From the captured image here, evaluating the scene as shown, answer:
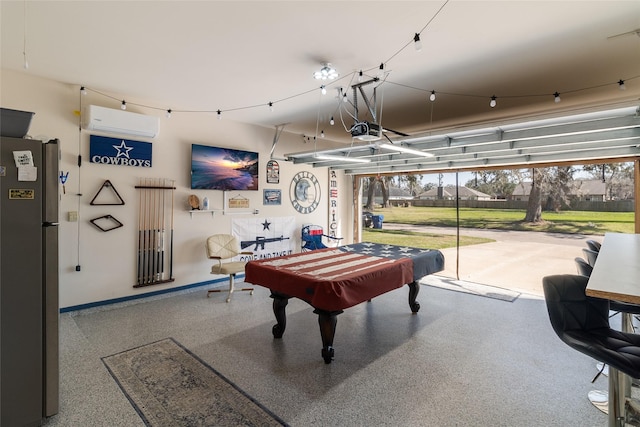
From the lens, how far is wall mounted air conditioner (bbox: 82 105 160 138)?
152 inches

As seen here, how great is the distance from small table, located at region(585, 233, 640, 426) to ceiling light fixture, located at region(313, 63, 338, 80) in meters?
2.81

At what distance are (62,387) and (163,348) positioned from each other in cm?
83

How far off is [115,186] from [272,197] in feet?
8.83

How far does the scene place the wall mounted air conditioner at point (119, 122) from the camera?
3869 millimetres

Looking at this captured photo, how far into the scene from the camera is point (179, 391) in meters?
2.42

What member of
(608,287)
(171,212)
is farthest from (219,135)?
(608,287)

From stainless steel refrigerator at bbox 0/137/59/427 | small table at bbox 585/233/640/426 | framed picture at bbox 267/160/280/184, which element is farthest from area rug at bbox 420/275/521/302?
stainless steel refrigerator at bbox 0/137/59/427

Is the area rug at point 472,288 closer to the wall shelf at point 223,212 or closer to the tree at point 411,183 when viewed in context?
the tree at point 411,183

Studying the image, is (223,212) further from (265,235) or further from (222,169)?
(265,235)

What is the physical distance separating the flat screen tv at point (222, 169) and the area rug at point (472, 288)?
393cm

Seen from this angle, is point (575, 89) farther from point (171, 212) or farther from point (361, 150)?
point (171, 212)

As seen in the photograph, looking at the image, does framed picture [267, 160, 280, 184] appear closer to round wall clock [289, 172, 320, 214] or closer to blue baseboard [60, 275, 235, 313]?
round wall clock [289, 172, 320, 214]

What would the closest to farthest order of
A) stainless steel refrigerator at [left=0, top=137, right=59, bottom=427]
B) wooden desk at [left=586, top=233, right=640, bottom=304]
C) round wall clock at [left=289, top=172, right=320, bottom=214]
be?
1. wooden desk at [left=586, top=233, right=640, bottom=304]
2. stainless steel refrigerator at [left=0, top=137, right=59, bottom=427]
3. round wall clock at [left=289, top=172, right=320, bottom=214]

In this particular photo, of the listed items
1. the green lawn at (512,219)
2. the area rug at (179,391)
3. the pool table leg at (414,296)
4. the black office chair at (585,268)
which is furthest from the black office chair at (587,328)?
the green lawn at (512,219)
